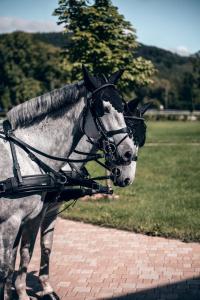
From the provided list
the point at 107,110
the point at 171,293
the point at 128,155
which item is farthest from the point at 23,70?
the point at 128,155

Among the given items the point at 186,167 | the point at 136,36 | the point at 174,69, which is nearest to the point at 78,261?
the point at 136,36

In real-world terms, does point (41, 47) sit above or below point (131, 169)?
above

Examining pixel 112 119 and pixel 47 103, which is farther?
pixel 47 103

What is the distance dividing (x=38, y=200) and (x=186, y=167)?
12192mm

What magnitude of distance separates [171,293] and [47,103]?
280cm

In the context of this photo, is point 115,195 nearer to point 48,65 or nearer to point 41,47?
point 48,65

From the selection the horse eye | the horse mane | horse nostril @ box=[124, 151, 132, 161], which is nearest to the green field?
horse nostril @ box=[124, 151, 132, 161]

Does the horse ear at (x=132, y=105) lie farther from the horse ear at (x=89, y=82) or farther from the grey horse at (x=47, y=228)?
the horse ear at (x=89, y=82)

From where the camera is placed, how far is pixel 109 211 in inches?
334

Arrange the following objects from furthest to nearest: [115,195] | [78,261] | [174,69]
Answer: [174,69], [115,195], [78,261]

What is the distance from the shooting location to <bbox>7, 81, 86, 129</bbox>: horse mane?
3.73m

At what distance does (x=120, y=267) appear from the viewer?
215 inches

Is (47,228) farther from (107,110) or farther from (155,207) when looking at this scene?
(155,207)

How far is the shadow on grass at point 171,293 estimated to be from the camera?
14.8ft
